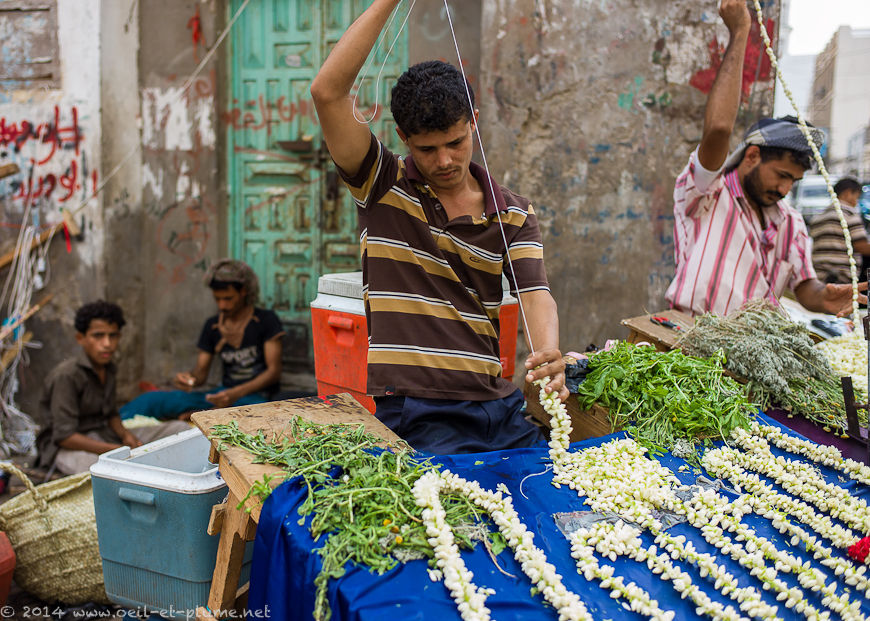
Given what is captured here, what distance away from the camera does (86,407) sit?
14.9ft

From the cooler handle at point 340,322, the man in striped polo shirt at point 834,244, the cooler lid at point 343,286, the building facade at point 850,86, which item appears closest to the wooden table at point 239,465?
the cooler handle at point 340,322

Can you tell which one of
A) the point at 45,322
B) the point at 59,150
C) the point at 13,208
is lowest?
the point at 45,322

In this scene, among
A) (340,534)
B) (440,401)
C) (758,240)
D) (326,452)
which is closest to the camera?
(340,534)

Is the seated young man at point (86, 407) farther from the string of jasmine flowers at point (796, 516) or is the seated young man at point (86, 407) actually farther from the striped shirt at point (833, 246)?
the striped shirt at point (833, 246)

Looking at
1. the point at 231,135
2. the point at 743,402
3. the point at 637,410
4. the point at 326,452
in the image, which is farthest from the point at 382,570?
the point at 231,135

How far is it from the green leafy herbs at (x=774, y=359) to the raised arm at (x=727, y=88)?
86cm

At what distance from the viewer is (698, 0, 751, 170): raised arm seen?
3.14 metres

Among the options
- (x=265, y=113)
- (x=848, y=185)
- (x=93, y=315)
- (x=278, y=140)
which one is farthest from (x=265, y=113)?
(x=848, y=185)

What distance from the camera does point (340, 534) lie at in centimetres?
173

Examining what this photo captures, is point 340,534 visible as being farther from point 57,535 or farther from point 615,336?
point 615,336

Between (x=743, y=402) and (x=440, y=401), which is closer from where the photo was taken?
(x=440, y=401)

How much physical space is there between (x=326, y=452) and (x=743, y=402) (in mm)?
1747

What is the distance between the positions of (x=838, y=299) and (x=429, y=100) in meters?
2.63

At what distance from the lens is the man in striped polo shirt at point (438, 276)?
2.43 meters
